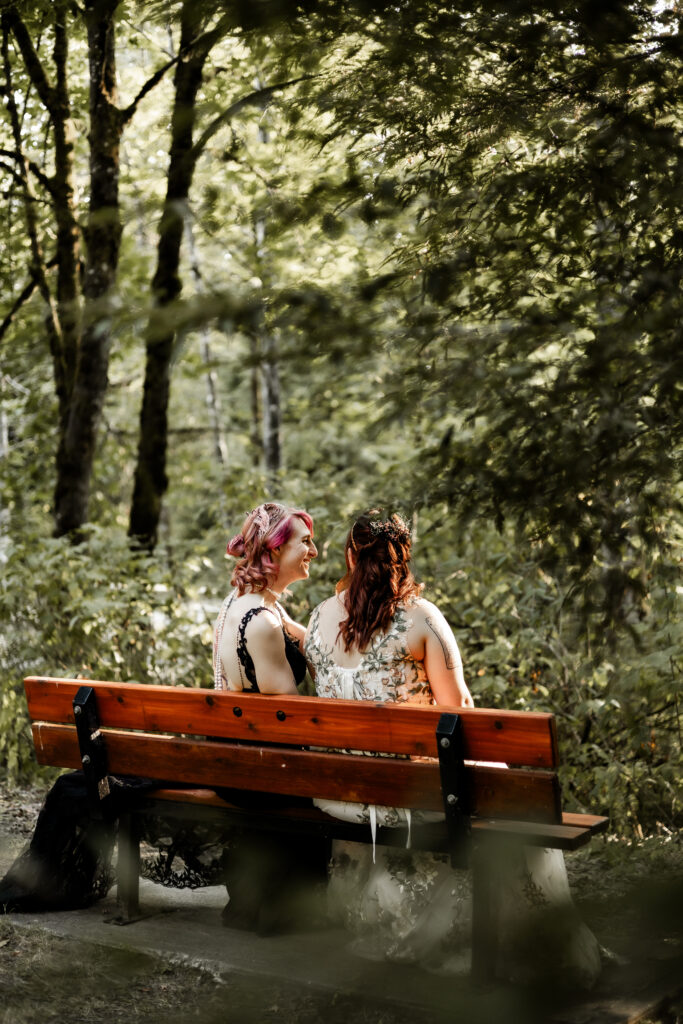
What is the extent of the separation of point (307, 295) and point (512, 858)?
200cm

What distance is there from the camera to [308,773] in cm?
401

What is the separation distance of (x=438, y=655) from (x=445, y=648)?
0.11 feet

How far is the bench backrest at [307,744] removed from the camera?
11.7 ft

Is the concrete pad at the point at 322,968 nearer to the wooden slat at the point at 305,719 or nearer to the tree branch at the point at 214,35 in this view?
the wooden slat at the point at 305,719

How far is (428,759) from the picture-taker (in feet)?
13.5

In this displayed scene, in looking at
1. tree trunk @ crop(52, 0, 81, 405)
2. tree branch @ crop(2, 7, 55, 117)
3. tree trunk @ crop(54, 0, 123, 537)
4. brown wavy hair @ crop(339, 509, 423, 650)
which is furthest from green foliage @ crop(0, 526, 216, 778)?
brown wavy hair @ crop(339, 509, 423, 650)

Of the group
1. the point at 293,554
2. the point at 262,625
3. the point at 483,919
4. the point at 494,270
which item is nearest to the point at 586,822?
the point at 483,919

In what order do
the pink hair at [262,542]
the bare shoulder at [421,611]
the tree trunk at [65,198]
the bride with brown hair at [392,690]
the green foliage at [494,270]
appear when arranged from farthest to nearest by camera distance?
the tree trunk at [65,198]
the pink hair at [262,542]
the bare shoulder at [421,611]
the bride with brown hair at [392,690]
the green foliage at [494,270]

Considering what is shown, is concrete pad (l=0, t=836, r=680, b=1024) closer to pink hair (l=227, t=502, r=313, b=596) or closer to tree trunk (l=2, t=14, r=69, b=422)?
pink hair (l=227, t=502, r=313, b=596)

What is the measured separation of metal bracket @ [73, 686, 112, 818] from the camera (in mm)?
4418

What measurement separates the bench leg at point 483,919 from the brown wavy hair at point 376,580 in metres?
0.84

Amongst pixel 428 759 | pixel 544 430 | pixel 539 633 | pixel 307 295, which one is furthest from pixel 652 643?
pixel 307 295

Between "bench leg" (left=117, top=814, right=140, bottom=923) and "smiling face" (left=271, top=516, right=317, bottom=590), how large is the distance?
1105 millimetres

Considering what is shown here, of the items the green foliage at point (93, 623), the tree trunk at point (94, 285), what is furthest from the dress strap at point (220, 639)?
the tree trunk at point (94, 285)
